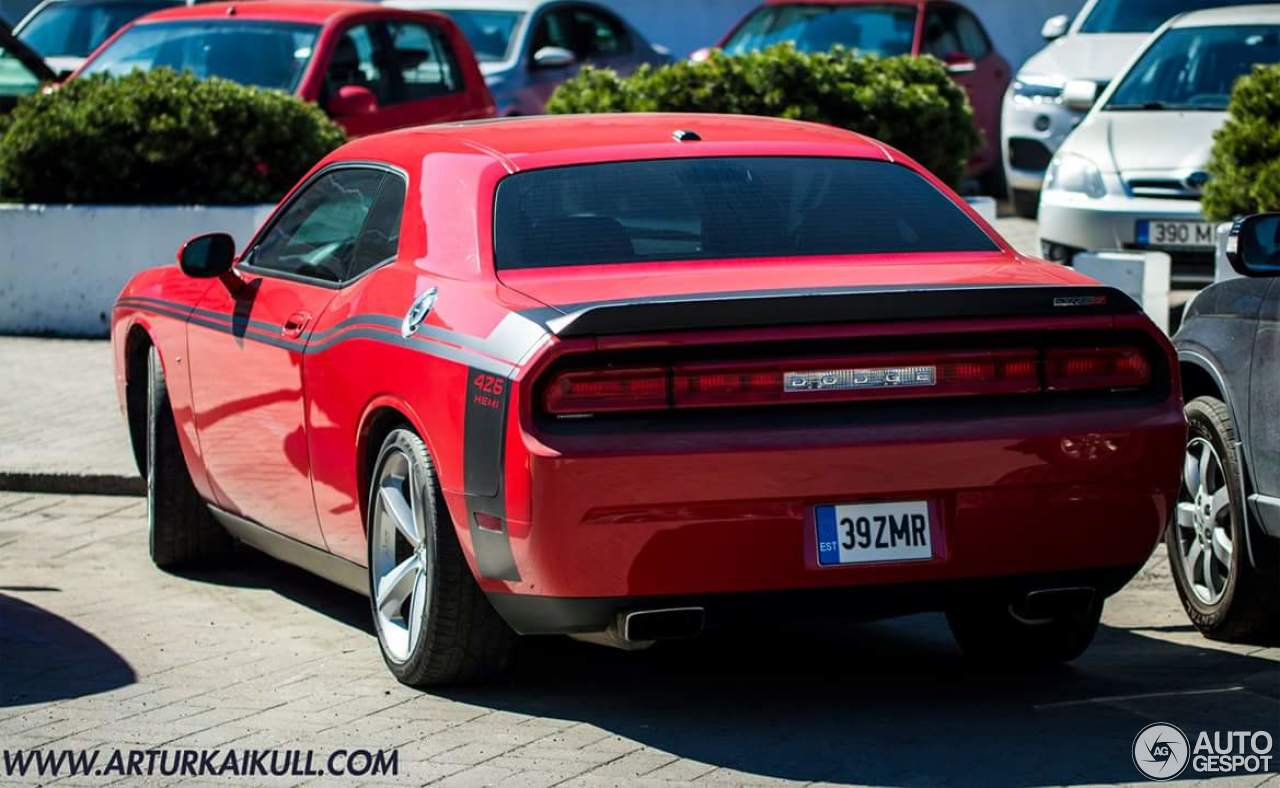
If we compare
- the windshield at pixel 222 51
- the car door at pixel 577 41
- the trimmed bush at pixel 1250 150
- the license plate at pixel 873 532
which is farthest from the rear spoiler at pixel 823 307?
the car door at pixel 577 41

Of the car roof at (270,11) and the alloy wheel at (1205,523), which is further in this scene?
the car roof at (270,11)

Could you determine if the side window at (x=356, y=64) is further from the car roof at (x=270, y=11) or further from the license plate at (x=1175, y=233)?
the license plate at (x=1175, y=233)

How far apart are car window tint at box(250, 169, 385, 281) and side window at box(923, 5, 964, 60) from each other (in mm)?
13669

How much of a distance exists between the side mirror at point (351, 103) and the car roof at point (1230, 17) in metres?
5.21

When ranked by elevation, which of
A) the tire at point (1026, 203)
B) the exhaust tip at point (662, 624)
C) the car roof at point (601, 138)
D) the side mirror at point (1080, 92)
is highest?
the car roof at point (601, 138)

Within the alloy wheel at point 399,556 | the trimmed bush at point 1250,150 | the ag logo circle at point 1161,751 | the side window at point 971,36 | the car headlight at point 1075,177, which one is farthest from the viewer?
the side window at point 971,36

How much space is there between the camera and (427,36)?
1761cm

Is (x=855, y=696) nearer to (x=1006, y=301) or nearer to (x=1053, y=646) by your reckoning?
(x=1053, y=646)

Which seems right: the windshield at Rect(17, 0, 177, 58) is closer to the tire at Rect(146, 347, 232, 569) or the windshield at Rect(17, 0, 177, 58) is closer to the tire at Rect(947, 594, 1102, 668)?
the tire at Rect(146, 347, 232, 569)

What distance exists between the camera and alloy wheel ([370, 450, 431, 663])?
6.31m

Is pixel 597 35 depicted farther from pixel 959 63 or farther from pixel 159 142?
pixel 159 142

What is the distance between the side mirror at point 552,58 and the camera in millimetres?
20188

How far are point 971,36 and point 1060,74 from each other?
3425 millimetres

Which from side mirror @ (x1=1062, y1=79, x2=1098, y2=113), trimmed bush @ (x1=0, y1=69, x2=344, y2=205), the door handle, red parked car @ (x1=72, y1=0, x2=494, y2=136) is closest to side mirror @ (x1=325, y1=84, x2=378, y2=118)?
red parked car @ (x1=72, y1=0, x2=494, y2=136)
